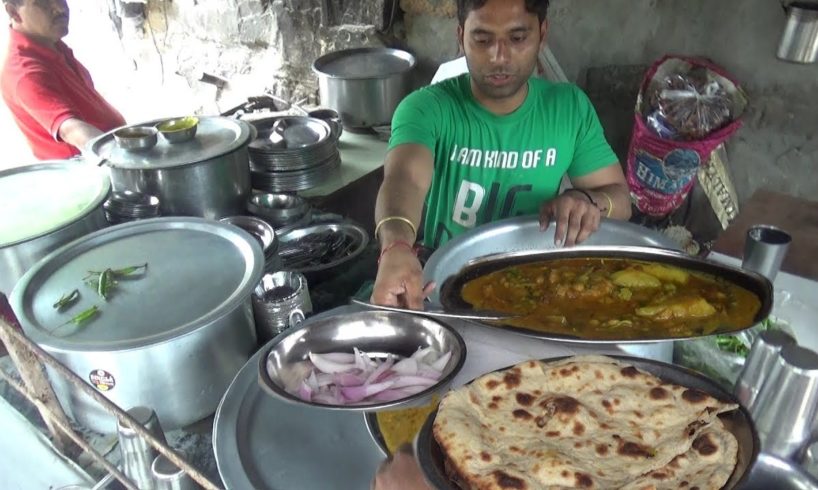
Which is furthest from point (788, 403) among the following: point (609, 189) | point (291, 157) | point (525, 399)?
point (291, 157)

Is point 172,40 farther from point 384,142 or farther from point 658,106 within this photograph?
point 658,106

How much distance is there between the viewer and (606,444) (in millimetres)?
1157

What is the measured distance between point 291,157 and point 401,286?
201cm

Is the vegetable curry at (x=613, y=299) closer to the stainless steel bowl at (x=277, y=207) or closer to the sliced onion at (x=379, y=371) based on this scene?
the sliced onion at (x=379, y=371)

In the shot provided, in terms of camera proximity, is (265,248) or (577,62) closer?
(265,248)

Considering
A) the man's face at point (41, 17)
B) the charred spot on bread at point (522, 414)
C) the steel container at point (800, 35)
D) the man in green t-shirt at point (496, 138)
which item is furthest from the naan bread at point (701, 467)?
the man's face at point (41, 17)

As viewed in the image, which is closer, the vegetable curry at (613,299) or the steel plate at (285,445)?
the steel plate at (285,445)

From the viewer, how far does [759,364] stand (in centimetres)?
126

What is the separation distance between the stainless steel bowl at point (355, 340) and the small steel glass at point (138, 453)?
282mm

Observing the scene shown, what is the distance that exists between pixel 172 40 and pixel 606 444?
553 centimetres

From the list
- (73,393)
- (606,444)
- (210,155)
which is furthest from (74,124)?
(606,444)

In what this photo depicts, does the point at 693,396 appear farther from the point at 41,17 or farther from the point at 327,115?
the point at 41,17

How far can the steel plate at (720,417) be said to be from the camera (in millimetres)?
1001

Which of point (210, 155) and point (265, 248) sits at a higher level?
point (210, 155)
